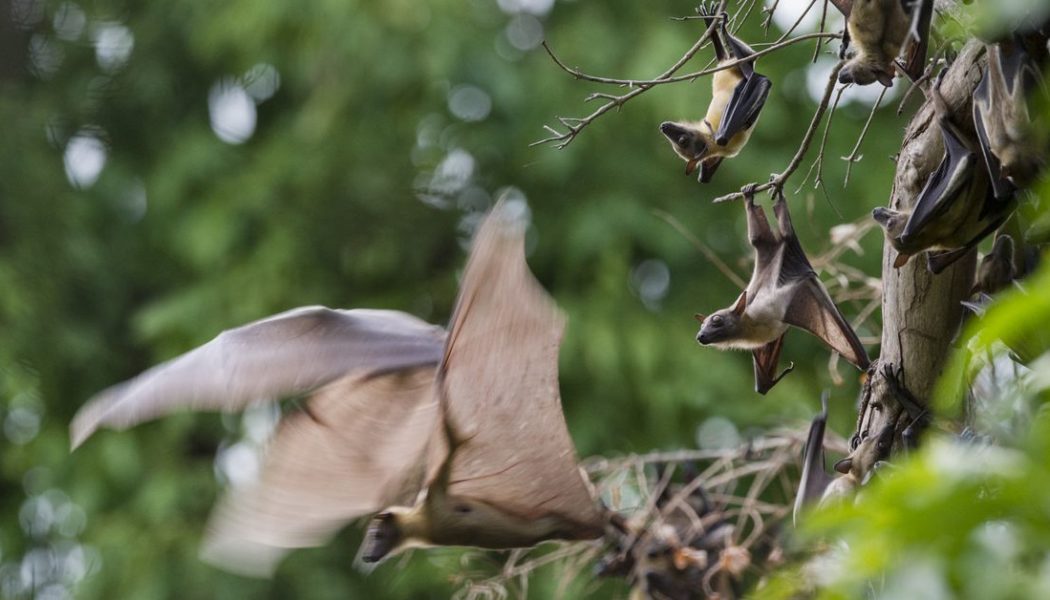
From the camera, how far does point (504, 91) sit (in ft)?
19.4

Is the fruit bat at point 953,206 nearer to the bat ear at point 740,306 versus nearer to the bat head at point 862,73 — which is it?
the bat head at point 862,73

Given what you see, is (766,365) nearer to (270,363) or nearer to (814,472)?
(814,472)

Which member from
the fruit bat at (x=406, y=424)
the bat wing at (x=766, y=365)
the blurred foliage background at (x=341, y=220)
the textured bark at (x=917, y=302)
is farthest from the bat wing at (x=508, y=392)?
the blurred foliage background at (x=341, y=220)

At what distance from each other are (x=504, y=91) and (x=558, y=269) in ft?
2.73

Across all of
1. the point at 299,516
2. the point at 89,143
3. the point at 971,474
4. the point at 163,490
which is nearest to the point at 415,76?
the point at 89,143

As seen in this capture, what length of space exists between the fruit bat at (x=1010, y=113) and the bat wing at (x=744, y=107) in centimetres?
38

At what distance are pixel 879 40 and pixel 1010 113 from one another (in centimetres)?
19

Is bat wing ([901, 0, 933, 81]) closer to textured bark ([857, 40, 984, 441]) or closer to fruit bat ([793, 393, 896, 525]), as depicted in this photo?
textured bark ([857, 40, 984, 441])

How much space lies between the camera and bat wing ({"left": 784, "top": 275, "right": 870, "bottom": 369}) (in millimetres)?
1482

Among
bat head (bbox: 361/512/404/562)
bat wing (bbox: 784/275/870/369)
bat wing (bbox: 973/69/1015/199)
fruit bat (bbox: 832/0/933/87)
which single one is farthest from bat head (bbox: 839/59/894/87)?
bat head (bbox: 361/512/404/562)

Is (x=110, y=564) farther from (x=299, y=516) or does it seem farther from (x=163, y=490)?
(x=299, y=516)

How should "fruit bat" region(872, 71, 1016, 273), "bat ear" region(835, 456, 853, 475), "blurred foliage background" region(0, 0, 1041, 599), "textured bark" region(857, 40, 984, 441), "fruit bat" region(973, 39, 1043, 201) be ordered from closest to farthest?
1. "fruit bat" region(973, 39, 1043, 201)
2. "fruit bat" region(872, 71, 1016, 273)
3. "textured bark" region(857, 40, 984, 441)
4. "bat ear" region(835, 456, 853, 475)
5. "blurred foliage background" region(0, 0, 1041, 599)

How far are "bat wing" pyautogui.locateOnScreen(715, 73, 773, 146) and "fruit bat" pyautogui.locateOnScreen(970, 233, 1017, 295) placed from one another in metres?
0.33

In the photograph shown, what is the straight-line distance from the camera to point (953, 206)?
4.14ft
